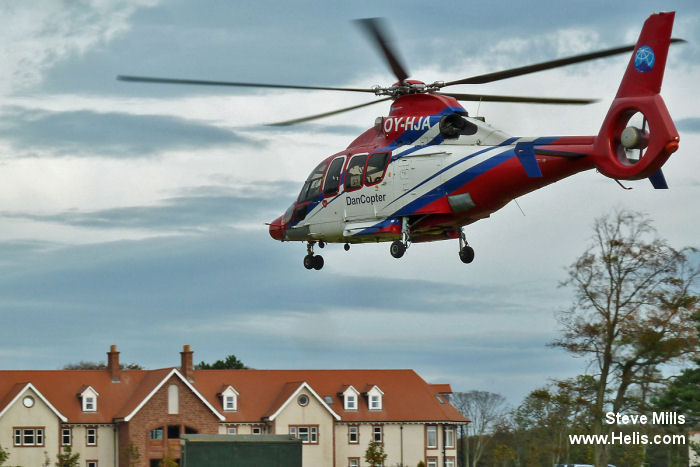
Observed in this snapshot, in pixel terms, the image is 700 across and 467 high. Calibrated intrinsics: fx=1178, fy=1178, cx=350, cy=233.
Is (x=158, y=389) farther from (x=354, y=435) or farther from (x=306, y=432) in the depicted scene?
(x=354, y=435)

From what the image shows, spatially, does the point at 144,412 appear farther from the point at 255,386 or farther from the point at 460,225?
the point at 460,225

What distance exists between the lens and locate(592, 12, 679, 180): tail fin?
28.7 meters

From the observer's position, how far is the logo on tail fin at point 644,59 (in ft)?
96.6

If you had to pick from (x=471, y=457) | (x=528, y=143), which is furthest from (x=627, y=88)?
(x=471, y=457)

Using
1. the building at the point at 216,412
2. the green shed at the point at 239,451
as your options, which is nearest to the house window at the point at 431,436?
the building at the point at 216,412

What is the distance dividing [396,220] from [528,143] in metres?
4.78

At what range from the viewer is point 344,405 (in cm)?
9100

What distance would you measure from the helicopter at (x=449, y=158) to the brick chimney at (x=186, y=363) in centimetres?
5306

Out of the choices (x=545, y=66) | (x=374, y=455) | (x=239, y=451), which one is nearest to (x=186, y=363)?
(x=374, y=455)

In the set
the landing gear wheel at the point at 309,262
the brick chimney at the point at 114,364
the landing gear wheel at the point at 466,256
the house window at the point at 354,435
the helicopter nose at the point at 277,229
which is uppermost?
the helicopter nose at the point at 277,229

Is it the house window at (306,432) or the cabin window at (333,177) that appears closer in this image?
the cabin window at (333,177)

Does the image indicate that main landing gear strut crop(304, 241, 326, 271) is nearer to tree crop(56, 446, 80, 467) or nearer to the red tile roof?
tree crop(56, 446, 80, 467)

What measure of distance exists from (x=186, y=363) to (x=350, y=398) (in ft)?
42.4

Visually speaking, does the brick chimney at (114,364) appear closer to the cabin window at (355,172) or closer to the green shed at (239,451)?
the green shed at (239,451)
